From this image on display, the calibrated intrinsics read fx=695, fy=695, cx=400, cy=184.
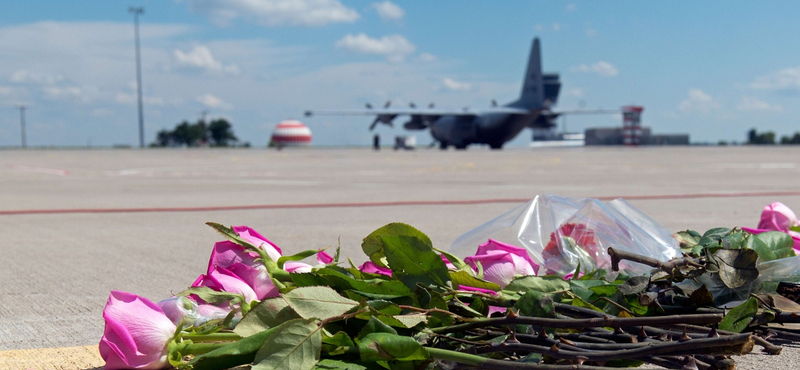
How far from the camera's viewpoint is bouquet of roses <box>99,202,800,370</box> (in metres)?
1.52

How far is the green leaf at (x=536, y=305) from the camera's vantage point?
5.41ft

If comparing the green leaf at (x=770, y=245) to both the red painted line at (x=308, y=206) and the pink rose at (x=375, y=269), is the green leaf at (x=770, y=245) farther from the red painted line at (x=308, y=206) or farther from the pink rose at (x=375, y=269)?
the red painted line at (x=308, y=206)

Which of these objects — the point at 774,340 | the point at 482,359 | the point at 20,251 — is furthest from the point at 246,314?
the point at 20,251

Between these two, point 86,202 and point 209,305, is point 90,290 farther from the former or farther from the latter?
point 86,202

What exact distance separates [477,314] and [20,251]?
4383 millimetres

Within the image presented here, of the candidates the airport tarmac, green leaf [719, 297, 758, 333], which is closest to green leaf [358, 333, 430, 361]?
green leaf [719, 297, 758, 333]

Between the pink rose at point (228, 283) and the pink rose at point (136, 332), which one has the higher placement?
the pink rose at point (228, 283)

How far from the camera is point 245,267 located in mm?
1913

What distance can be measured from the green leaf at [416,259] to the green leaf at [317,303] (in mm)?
187

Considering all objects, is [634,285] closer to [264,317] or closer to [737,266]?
[737,266]

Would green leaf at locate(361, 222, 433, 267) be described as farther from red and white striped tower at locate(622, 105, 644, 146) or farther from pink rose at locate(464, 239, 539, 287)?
red and white striped tower at locate(622, 105, 644, 146)

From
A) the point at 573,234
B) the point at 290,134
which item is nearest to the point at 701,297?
the point at 573,234

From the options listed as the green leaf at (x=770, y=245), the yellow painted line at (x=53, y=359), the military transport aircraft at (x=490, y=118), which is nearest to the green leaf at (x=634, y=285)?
the green leaf at (x=770, y=245)

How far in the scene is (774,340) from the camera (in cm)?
211
